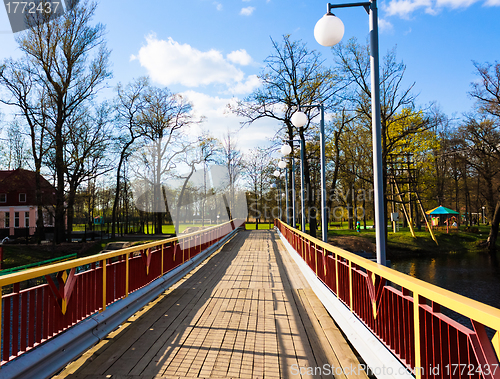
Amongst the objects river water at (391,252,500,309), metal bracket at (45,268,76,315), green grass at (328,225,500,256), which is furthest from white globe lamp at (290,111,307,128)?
green grass at (328,225,500,256)

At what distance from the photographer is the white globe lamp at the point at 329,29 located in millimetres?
5825

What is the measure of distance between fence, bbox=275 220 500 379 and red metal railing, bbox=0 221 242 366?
11.7 feet

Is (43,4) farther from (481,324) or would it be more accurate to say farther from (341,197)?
(341,197)

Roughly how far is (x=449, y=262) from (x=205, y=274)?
72.4 ft

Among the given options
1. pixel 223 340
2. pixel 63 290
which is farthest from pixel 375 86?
pixel 63 290

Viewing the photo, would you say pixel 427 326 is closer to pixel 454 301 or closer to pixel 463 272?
pixel 454 301

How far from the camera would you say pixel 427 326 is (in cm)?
285

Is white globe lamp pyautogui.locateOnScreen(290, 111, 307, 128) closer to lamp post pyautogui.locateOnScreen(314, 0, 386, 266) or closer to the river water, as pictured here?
lamp post pyautogui.locateOnScreen(314, 0, 386, 266)

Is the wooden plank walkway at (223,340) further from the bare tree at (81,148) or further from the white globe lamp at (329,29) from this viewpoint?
the bare tree at (81,148)

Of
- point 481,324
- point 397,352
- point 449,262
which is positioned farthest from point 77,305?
point 449,262

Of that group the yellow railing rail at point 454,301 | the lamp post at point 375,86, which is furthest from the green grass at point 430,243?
the yellow railing rail at point 454,301

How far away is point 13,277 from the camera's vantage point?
3207mm

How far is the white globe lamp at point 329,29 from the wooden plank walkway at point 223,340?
16.0ft

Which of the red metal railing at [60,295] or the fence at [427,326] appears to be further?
the red metal railing at [60,295]
